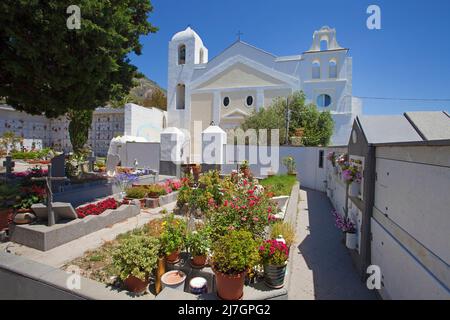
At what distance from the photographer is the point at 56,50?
6.41m

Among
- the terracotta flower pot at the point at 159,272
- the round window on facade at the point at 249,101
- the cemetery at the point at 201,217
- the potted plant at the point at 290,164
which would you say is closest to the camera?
the cemetery at the point at 201,217

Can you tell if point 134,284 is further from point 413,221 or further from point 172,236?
point 413,221

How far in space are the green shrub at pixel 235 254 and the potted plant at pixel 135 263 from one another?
3.50 ft

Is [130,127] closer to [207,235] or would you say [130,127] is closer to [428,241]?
[207,235]

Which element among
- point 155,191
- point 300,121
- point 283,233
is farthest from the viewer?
point 300,121

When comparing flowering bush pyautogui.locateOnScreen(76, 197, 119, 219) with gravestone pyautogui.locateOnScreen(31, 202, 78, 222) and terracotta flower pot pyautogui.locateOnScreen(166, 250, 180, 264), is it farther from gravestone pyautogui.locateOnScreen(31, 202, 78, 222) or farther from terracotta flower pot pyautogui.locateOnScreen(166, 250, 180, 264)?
terracotta flower pot pyautogui.locateOnScreen(166, 250, 180, 264)

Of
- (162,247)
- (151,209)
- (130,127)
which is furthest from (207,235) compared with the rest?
(130,127)

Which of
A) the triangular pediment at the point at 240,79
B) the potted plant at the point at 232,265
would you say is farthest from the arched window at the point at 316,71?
the potted plant at the point at 232,265

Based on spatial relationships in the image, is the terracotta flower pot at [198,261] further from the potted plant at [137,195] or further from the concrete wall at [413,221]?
the potted plant at [137,195]

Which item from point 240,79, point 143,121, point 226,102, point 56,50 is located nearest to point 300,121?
point 240,79

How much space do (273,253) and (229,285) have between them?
0.89 meters

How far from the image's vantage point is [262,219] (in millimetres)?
5094

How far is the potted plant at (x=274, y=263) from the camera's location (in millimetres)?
3574

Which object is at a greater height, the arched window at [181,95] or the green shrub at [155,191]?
the arched window at [181,95]
